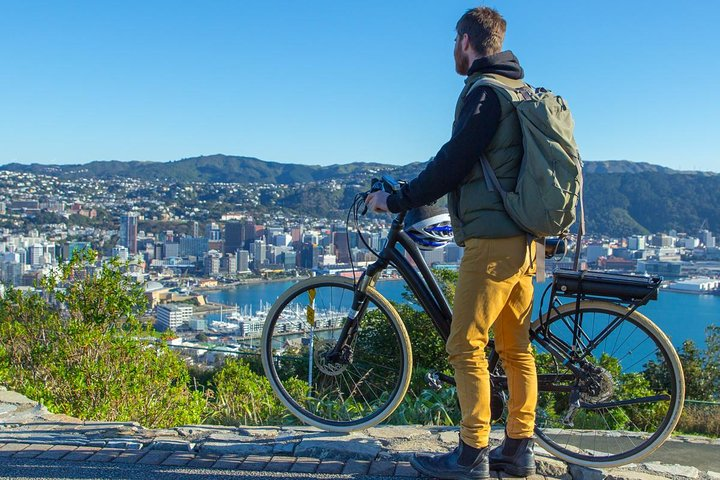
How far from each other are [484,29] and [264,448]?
1.88 meters

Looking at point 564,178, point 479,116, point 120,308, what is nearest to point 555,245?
point 564,178

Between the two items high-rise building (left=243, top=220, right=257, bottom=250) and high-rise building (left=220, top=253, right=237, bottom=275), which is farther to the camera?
high-rise building (left=243, top=220, right=257, bottom=250)

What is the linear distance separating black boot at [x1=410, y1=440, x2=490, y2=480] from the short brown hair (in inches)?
56.3

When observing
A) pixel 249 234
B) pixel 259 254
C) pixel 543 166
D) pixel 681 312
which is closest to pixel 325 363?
pixel 543 166

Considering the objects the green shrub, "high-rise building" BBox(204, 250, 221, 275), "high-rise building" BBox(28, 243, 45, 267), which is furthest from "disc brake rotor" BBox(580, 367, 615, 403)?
"high-rise building" BBox(204, 250, 221, 275)

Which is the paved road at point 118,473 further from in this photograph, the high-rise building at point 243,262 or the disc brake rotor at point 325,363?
the high-rise building at point 243,262

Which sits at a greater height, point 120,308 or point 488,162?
point 488,162

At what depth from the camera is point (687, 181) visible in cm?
3916

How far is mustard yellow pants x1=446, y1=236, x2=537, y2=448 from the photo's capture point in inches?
102

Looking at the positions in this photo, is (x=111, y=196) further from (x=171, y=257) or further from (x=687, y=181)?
(x=687, y=181)

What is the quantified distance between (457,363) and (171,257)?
40012 mm

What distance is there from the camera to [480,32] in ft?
8.45

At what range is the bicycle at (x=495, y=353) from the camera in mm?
2910

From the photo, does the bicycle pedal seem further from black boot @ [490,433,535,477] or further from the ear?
the ear
